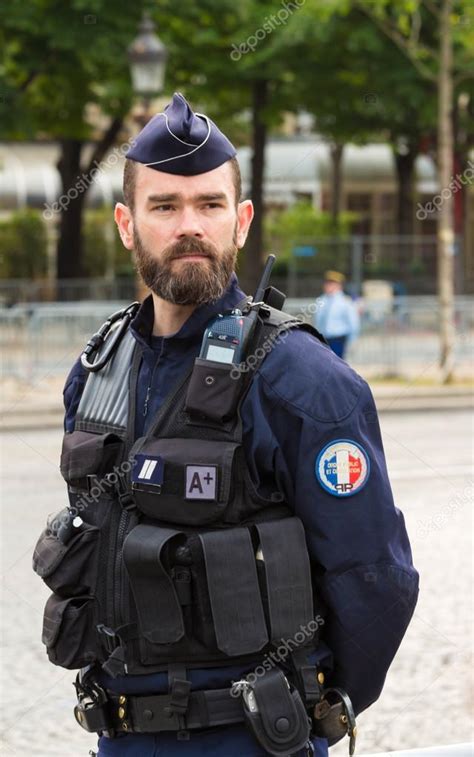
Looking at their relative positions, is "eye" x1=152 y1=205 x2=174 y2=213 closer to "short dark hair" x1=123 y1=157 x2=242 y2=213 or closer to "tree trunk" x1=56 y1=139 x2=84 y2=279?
"short dark hair" x1=123 y1=157 x2=242 y2=213

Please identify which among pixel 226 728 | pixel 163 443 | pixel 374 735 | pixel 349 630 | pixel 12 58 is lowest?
pixel 374 735

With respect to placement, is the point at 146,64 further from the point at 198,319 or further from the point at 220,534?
the point at 220,534

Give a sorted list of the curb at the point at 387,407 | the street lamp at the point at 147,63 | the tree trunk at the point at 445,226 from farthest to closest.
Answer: the tree trunk at the point at 445,226 → the street lamp at the point at 147,63 → the curb at the point at 387,407

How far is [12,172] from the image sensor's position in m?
39.7

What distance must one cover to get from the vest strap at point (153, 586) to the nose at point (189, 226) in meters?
0.58

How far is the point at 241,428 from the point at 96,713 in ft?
2.08

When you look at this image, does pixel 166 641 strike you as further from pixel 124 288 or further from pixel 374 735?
pixel 124 288

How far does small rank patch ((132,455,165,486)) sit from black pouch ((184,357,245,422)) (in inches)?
4.7

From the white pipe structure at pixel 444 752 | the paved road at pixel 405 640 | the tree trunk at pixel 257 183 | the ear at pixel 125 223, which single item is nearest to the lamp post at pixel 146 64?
the paved road at pixel 405 640

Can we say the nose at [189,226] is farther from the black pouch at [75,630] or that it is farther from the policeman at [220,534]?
the black pouch at [75,630]

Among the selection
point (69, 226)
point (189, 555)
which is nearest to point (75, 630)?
point (189, 555)

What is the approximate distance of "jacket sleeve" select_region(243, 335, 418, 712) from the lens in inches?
98.3

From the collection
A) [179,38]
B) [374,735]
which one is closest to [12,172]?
[179,38]

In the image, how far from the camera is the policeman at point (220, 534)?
2486 mm
